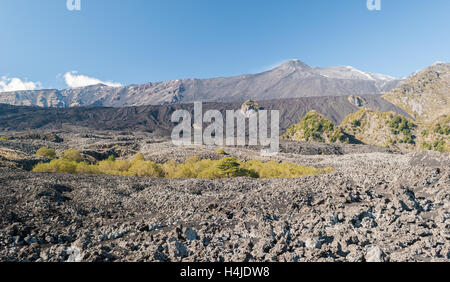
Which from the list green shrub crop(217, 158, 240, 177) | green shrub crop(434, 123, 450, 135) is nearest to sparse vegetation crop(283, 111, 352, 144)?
green shrub crop(434, 123, 450, 135)

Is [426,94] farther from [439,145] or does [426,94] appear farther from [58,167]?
[58,167]

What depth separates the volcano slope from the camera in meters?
6.83

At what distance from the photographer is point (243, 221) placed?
359 inches

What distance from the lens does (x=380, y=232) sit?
745 cm

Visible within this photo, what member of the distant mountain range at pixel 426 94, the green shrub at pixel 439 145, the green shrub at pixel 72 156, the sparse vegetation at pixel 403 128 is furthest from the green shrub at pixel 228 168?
the distant mountain range at pixel 426 94

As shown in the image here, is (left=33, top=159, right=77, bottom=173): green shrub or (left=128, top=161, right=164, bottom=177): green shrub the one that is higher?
(left=33, top=159, right=77, bottom=173): green shrub

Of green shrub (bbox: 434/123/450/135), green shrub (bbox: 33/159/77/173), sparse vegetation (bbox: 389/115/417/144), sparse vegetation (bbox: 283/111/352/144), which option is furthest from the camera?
sparse vegetation (bbox: 283/111/352/144)

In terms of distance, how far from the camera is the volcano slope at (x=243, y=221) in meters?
6.83

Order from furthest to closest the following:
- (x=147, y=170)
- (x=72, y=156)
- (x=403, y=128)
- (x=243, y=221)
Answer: (x=403, y=128) < (x=72, y=156) < (x=147, y=170) < (x=243, y=221)

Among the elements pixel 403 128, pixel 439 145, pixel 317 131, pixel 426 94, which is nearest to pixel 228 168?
pixel 317 131

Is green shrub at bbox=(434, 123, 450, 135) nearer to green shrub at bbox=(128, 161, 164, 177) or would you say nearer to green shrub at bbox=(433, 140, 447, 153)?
green shrub at bbox=(433, 140, 447, 153)

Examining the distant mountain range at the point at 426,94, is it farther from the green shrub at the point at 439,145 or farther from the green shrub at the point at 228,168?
the green shrub at the point at 228,168

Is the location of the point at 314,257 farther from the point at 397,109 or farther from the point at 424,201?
the point at 397,109
